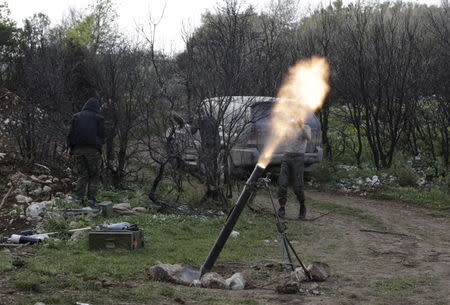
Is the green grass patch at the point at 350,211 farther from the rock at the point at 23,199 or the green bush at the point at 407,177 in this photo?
the rock at the point at 23,199

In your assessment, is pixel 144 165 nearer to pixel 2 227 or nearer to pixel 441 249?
pixel 2 227

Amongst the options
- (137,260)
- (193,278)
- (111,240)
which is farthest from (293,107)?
(193,278)

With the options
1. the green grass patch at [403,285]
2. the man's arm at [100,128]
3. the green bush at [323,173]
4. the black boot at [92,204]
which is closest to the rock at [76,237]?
the black boot at [92,204]

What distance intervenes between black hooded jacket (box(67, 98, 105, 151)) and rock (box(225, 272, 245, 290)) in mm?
5435

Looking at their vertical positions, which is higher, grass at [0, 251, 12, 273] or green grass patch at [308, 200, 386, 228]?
green grass patch at [308, 200, 386, 228]

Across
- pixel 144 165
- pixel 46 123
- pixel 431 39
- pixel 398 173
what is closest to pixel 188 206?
pixel 144 165

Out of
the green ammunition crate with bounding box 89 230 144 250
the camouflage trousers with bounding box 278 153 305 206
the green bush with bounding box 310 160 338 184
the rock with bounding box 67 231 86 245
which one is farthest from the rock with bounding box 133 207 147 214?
the green bush with bounding box 310 160 338 184

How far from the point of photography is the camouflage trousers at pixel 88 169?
11.2 m

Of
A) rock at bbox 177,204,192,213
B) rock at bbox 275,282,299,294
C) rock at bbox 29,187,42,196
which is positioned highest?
A: rock at bbox 29,187,42,196

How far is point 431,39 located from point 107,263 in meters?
14.1

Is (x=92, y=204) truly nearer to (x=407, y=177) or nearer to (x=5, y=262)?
(x=5, y=262)

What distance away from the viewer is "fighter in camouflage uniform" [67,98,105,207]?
11156 millimetres

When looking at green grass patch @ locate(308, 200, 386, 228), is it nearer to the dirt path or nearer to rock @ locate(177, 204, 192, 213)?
the dirt path

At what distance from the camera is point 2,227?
938 centimetres
